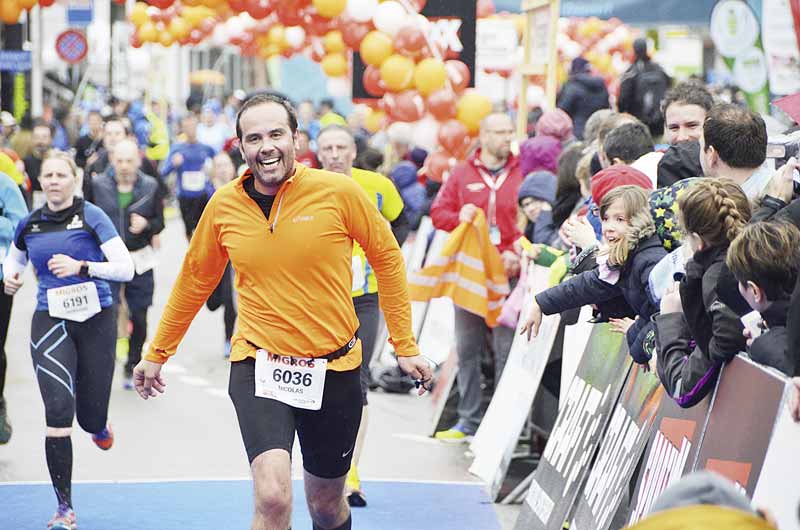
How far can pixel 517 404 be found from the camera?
888cm

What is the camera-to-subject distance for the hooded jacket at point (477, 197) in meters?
10.5

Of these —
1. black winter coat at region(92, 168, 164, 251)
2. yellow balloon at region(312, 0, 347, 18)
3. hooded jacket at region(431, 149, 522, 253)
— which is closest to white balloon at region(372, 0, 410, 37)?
yellow balloon at region(312, 0, 347, 18)

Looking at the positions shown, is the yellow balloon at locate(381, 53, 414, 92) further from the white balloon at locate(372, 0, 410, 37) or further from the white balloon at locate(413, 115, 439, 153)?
the white balloon at locate(413, 115, 439, 153)

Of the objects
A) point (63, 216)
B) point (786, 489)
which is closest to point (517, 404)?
point (63, 216)

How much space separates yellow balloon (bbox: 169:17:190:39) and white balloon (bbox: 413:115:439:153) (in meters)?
9.66

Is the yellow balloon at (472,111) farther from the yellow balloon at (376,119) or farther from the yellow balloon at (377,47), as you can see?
the yellow balloon at (376,119)

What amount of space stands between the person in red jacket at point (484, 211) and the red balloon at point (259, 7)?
20.0 ft

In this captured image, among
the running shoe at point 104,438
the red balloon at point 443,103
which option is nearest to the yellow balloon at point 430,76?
the red balloon at point 443,103

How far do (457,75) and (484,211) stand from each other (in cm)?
373

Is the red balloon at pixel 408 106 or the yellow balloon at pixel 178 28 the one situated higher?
the yellow balloon at pixel 178 28

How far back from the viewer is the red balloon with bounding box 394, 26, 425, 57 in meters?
14.0

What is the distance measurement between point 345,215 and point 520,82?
7.90 metres

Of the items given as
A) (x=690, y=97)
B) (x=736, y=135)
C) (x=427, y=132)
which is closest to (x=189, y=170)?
(x=427, y=132)

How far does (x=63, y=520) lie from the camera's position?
760 centimetres
